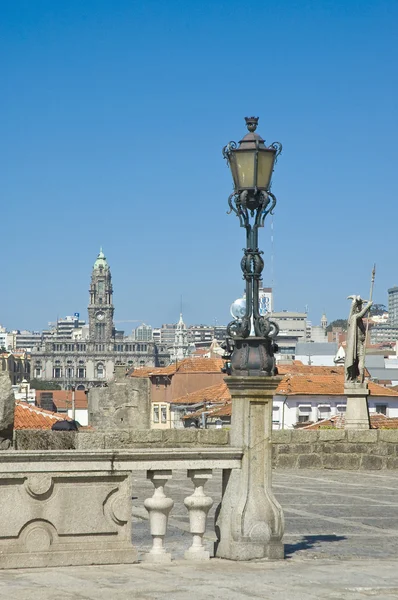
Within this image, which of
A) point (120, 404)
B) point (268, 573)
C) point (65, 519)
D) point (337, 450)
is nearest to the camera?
point (268, 573)

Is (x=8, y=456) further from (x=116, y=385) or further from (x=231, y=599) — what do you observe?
(x=116, y=385)

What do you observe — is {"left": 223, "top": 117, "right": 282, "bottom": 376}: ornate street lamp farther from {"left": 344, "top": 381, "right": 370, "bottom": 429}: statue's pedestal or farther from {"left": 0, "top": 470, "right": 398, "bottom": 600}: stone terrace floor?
{"left": 344, "top": 381, "right": 370, "bottom": 429}: statue's pedestal

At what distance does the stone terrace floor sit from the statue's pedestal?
23.0 feet

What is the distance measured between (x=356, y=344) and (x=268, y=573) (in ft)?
42.1

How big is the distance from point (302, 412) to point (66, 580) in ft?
167

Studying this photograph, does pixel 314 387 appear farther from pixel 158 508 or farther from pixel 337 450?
pixel 158 508

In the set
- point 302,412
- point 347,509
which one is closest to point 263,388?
point 347,509

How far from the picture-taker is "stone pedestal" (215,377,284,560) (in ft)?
33.7

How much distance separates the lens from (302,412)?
59.4 meters

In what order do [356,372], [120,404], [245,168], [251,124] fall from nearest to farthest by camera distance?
[245,168], [251,124], [120,404], [356,372]

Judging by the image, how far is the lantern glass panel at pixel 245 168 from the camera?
11125mm

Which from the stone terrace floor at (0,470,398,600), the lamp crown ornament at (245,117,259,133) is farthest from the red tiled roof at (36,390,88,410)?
the lamp crown ornament at (245,117,259,133)

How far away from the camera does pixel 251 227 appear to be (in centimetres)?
1121

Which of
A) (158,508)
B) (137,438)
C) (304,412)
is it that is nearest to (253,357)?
(158,508)
